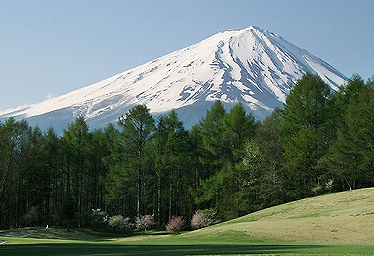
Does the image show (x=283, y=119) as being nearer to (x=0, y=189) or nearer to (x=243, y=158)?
(x=243, y=158)

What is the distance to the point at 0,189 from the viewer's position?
2080 inches

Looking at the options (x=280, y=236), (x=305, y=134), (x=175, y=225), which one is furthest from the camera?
(x=175, y=225)

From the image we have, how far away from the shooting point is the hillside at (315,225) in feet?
92.8

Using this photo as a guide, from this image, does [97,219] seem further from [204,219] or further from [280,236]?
[280,236]

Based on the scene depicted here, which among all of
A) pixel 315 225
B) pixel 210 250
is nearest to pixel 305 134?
pixel 315 225

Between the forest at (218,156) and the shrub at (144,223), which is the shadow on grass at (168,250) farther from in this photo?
the shrub at (144,223)

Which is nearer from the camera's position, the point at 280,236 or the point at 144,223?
the point at 280,236

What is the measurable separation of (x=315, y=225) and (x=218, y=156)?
2433 cm

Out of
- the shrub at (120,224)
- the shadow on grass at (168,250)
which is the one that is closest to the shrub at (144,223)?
the shrub at (120,224)

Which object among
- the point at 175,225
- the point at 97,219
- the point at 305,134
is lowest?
the point at 175,225

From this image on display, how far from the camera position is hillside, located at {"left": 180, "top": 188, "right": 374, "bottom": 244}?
28.3 m

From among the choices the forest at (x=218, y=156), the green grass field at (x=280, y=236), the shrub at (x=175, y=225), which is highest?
the forest at (x=218, y=156)

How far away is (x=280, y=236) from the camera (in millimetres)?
29281

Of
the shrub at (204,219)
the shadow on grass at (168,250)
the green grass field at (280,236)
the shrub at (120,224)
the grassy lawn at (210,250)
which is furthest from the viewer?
the shrub at (120,224)
